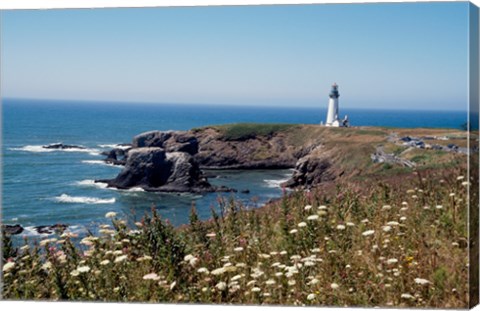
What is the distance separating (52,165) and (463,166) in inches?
187

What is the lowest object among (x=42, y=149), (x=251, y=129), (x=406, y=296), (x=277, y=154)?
(x=406, y=296)

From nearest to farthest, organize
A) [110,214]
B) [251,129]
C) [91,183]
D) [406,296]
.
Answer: [406,296], [110,214], [91,183], [251,129]

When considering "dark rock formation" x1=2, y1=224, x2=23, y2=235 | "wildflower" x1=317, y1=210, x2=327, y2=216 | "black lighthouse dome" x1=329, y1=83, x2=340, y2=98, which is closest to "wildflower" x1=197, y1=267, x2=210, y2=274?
"wildflower" x1=317, y1=210, x2=327, y2=216

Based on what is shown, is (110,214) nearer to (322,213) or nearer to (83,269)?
(83,269)

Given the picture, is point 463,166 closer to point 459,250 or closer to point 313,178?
point 459,250

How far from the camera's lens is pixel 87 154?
7.60 metres

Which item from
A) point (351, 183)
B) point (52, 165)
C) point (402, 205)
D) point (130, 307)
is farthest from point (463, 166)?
point (52, 165)

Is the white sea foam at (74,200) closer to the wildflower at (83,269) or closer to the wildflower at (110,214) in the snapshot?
the wildflower at (110,214)

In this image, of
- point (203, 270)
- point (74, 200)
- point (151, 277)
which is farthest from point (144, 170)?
point (203, 270)

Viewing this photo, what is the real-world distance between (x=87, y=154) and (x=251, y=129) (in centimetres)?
214

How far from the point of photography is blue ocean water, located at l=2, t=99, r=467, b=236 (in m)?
6.92

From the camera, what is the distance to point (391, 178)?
717 centimetres

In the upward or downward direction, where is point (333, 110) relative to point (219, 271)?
upward

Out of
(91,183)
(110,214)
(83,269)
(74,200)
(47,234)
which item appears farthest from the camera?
(91,183)
